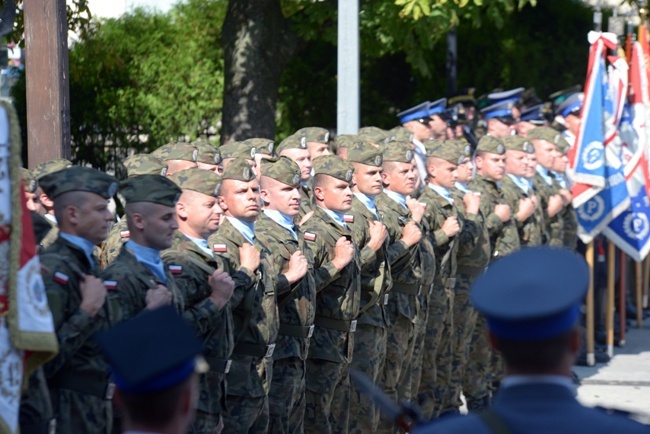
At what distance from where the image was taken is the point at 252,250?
6289mm

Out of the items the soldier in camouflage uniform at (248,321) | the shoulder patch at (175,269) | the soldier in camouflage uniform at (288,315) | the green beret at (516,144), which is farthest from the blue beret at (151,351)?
the green beret at (516,144)

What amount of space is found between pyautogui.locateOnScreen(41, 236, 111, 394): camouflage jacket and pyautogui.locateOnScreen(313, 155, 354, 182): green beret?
110 inches

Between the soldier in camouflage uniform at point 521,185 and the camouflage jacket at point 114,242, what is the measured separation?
486 cm

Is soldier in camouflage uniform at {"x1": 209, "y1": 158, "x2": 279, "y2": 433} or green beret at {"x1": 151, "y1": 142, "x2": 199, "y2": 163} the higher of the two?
green beret at {"x1": 151, "y1": 142, "x2": 199, "y2": 163}

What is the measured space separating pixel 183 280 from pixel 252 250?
626 mm

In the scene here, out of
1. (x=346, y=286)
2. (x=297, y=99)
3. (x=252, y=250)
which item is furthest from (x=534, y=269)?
(x=297, y=99)

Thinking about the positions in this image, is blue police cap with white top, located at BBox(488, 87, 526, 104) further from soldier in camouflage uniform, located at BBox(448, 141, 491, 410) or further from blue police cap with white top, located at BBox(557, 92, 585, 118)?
soldier in camouflage uniform, located at BBox(448, 141, 491, 410)

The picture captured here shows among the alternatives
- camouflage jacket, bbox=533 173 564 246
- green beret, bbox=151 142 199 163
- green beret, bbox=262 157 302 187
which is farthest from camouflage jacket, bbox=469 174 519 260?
green beret, bbox=262 157 302 187

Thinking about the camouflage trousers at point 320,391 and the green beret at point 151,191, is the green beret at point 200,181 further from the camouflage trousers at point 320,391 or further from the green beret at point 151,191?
the camouflage trousers at point 320,391

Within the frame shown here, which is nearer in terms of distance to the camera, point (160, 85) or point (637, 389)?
point (637, 389)

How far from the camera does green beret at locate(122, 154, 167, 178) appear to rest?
7555mm

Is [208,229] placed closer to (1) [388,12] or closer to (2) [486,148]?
(2) [486,148]

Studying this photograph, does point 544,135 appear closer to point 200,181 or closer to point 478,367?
point 478,367

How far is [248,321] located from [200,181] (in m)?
0.76
